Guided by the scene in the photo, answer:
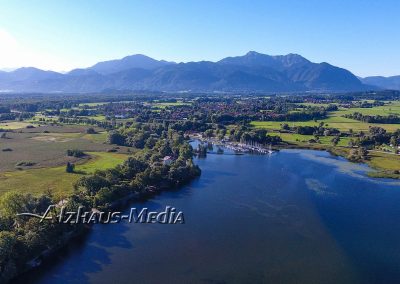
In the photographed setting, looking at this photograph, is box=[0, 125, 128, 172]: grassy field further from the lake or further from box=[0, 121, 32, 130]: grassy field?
the lake

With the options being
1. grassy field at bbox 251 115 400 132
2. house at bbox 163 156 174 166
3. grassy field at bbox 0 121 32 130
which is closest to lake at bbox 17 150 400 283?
house at bbox 163 156 174 166

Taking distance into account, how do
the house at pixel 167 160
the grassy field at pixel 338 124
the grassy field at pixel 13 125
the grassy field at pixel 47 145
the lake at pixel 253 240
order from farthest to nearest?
the grassy field at pixel 338 124 → the grassy field at pixel 13 125 → the grassy field at pixel 47 145 → the house at pixel 167 160 → the lake at pixel 253 240

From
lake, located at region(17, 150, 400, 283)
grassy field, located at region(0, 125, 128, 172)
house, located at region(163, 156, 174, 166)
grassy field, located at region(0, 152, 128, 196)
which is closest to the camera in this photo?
lake, located at region(17, 150, 400, 283)

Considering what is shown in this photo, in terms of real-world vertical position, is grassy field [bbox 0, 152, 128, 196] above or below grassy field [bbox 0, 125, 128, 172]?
below

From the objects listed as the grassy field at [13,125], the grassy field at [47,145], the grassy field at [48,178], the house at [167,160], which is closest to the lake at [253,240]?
the house at [167,160]

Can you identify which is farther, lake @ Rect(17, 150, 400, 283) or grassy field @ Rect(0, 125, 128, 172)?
grassy field @ Rect(0, 125, 128, 172)

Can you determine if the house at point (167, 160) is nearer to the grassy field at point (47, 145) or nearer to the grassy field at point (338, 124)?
the grassy field at point (47, 145)
